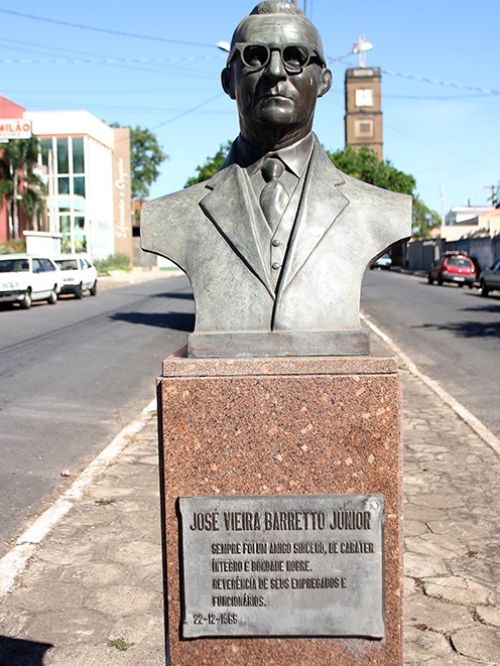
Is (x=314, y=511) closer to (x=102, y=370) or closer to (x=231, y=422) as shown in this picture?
(x=231, y=422)

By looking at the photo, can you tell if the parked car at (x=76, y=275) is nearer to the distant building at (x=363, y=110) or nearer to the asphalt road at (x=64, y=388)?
the asphalt road at (x=64, y=388)

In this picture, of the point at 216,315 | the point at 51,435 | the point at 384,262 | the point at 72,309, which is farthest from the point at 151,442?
the point at 384,262

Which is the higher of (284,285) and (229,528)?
(284,285)

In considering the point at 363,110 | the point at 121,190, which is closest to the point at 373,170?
the point at 121,190

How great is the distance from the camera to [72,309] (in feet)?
83.4

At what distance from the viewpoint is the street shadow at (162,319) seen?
766 inches

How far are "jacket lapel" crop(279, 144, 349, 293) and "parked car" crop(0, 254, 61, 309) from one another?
2263cm

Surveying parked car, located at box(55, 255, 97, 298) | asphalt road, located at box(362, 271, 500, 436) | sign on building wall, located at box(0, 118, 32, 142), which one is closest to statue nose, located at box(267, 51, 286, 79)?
asphalt road, located at box(362, 271, 500, 436)

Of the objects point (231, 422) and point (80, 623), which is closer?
point (231, 422)

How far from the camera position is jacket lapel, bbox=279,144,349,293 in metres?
3.40

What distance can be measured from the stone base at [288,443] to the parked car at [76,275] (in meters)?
27.5

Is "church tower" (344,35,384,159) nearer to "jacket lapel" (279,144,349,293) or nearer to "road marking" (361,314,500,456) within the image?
"road marking" (361,314,500,456)

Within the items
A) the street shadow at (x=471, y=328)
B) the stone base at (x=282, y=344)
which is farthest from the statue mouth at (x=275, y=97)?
the street shadow at (x=471, y=328)

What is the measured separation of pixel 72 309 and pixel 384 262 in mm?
43056
